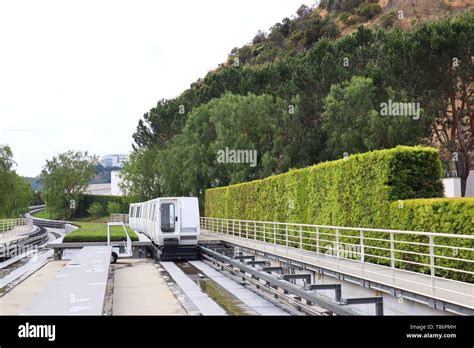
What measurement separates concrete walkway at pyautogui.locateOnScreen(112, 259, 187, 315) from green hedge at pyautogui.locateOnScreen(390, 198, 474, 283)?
5.66m

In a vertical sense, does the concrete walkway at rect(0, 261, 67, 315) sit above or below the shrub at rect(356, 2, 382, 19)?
below

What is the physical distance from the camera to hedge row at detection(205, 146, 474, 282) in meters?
12.0

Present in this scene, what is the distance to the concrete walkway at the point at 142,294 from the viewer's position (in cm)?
1319

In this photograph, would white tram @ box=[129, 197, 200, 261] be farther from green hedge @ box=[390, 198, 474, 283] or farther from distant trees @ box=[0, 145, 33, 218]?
distant trees @ box=[0, 145, 33, 218]

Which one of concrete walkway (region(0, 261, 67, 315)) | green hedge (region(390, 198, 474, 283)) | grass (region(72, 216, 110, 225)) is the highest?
green hedge (region(390, 198, 474, 283))

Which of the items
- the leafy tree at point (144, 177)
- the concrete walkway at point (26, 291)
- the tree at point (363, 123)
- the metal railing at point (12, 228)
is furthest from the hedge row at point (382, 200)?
the leafy tree at point (144, 177)

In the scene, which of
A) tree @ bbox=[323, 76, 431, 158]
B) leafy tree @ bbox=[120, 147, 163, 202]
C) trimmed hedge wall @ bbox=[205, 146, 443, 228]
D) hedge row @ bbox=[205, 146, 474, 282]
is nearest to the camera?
hedge row @ bbox=[205, 146, 474, 282]

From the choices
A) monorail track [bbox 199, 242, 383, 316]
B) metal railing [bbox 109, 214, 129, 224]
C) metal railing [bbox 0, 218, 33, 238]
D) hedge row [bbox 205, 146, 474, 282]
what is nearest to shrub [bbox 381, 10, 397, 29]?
metal railing [bbox 109, 214, 129, 224]

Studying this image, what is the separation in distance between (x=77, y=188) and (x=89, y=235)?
69.6m

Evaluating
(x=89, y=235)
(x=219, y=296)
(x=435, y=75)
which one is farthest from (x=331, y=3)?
(x=219, y=296)

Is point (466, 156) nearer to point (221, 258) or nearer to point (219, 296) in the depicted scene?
point (221, 258)

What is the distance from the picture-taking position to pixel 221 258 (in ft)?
75.6

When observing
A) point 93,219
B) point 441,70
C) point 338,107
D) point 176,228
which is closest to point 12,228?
point 176,228

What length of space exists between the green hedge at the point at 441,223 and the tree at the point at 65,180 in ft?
267
